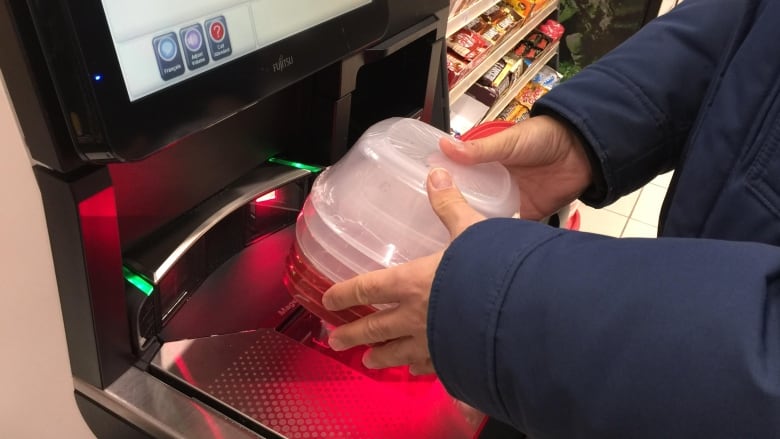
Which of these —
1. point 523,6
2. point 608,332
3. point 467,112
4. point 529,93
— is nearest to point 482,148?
point 608,332

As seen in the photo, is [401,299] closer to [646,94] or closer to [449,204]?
[449,204]

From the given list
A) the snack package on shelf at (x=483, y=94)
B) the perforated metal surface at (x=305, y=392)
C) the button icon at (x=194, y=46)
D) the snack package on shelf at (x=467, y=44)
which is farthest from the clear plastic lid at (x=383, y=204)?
the snack package on shelf at (x=483, y=94)

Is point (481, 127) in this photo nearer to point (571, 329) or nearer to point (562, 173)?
point (562, 173)

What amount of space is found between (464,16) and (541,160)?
1.00m

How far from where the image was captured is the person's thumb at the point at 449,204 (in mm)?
616

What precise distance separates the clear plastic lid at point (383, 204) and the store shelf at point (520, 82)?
5.27 feet

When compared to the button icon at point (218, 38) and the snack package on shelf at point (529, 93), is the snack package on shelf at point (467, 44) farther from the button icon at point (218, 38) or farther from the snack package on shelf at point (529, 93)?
the button icon at point (218, 38)

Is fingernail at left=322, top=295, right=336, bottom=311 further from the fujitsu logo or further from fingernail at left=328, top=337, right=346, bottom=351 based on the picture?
the fujitsu logo

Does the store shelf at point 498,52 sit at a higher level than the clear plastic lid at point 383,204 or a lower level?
lower

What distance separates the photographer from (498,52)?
220cm

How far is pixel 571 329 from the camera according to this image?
1.66 ft

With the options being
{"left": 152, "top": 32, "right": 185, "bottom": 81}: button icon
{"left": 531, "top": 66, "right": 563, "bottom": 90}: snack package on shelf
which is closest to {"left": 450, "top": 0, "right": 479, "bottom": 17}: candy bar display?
{"left": 152, "top": 32, "right": 185, "bottom": 81}: button icon

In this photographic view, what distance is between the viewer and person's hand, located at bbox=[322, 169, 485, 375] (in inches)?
24.0

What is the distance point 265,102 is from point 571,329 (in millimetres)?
461
